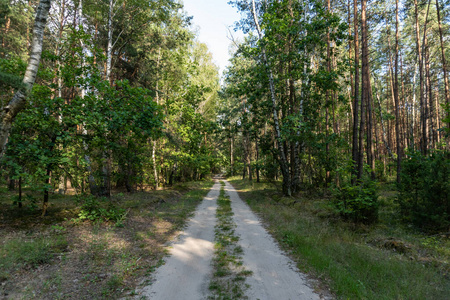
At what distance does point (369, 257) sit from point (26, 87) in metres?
8.23

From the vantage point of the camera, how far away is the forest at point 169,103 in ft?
20.0

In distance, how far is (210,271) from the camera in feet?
14.6

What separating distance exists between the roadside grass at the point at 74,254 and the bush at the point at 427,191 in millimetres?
8293

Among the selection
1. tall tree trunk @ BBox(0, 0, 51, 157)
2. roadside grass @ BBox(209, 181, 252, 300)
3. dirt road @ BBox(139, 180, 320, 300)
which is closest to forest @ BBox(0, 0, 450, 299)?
tall tree trunk @ BBox(0, 0, 51, 157)

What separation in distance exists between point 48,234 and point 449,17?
26.7 m

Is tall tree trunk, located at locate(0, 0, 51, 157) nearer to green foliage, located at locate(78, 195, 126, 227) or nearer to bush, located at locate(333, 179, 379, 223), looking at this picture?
green foliage, located at locate(78, 195, 126, 227)

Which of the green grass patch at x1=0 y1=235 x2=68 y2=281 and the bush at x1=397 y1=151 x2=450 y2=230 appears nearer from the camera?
the green grass patch at x1=0 y1=235 x2=68 y2=281

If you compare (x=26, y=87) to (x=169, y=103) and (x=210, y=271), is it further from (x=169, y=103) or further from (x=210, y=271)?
(x=169, y=103)

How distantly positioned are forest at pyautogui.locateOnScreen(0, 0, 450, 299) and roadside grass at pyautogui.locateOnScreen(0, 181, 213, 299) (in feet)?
0.89

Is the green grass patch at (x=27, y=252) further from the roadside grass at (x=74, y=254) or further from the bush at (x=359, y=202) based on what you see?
the bush at (x=359, y=202)

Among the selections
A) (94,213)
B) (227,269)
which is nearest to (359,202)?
(227,269)

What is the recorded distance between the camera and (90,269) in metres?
4.35

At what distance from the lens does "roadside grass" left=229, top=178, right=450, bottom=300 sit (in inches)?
142

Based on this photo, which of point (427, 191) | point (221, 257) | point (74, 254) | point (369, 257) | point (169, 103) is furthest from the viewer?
point (169, 103)
